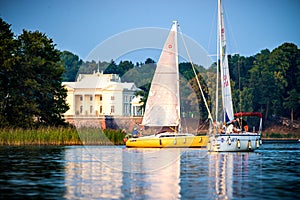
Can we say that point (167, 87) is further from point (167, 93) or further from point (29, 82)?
point (29, 82)

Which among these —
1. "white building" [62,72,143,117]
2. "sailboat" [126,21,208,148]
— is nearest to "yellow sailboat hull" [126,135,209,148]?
"sailboat" [126,21,208,148]

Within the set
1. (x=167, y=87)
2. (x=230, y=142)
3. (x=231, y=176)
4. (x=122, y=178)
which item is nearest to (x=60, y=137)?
(x=167, y=87)

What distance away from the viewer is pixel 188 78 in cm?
14125

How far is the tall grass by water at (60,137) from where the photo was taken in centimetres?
6881

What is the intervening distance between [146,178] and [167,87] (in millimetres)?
35735

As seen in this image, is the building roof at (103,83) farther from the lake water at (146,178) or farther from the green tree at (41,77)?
the lake water at (146,178)

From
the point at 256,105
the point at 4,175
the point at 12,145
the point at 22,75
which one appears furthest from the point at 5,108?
the point at 256,105

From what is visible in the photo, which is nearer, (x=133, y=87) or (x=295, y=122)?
(x=133, y=87)

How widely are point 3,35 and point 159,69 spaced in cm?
2331

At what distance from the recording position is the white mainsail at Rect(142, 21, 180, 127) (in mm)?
69125

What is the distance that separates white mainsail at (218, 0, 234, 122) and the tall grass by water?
17.7 m

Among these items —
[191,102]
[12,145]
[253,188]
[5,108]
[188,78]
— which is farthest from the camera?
[188,78]

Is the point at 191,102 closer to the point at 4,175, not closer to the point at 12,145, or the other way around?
the point at 12,145

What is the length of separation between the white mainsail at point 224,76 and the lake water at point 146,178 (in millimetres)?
12443
